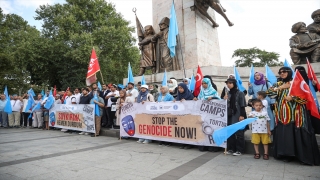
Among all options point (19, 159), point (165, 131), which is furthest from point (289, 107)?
point (19, 159)

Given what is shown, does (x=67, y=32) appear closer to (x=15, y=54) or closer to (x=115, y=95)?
(x=15, y=54)

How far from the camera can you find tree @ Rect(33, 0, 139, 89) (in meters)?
22.4

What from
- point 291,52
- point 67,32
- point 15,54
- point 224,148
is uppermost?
point 67,32

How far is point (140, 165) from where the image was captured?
4133mm

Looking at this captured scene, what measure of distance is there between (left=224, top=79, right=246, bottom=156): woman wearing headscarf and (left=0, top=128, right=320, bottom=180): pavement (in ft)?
0.88

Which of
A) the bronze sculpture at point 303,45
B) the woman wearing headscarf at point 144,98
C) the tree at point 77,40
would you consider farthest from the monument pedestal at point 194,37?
the tree at point 77,40

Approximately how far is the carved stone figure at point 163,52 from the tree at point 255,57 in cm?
4289

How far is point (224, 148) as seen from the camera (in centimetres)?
534

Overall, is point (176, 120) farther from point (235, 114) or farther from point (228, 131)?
point (228, 131)

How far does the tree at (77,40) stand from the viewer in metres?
22.4

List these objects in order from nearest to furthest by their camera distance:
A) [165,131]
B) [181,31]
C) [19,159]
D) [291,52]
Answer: [19,159], [165,131], [291,52], [181,31]

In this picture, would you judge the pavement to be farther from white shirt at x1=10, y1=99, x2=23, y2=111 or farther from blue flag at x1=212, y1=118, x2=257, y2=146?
white shirt at x1=10, y1=99, x2=23, y2=111

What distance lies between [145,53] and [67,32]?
52.0ft

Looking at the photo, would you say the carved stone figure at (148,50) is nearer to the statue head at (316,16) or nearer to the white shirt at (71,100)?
the white shirt at (71,100)
